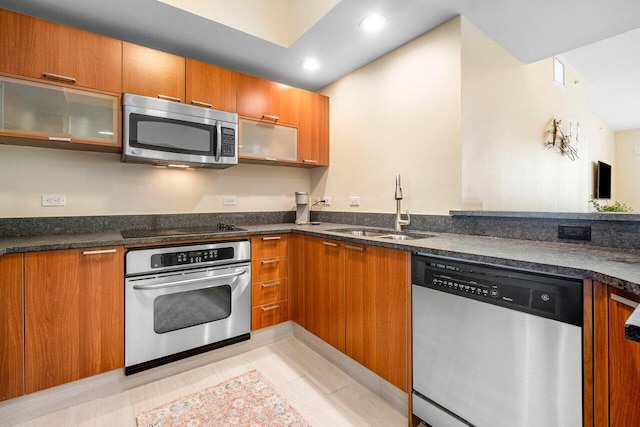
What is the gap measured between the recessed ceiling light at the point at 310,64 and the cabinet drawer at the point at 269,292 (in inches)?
74.4

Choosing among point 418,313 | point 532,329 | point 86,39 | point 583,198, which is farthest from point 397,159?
point 583,198

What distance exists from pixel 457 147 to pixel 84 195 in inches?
105

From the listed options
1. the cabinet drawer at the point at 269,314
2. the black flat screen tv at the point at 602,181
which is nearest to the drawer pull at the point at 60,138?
the cabinet drawer at the point at 269,314

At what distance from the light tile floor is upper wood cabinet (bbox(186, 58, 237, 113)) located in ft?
6.42

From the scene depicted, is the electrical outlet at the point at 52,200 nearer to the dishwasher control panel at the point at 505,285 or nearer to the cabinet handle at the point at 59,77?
the cabinet handle at the point at 59,77

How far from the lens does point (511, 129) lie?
96.3 inches

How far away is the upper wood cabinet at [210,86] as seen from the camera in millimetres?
2236

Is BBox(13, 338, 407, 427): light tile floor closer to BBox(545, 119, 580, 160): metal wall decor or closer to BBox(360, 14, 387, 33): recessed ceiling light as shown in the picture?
BBox(360, 14, 387, 33): recessed ceiling light

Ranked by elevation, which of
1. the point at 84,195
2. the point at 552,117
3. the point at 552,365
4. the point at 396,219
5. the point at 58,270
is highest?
the point at 552,117

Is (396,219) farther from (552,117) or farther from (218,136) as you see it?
(552,117)

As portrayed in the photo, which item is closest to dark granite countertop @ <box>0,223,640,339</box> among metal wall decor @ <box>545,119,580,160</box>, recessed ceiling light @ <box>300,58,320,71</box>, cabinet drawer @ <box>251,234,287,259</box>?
cabinet drawer @ <box>251,234,287,259</box>

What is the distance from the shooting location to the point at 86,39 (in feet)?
6.10

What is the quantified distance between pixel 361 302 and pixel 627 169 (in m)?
7.48

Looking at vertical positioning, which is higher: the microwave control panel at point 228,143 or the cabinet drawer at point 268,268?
the microwave control panel at point 228,143
